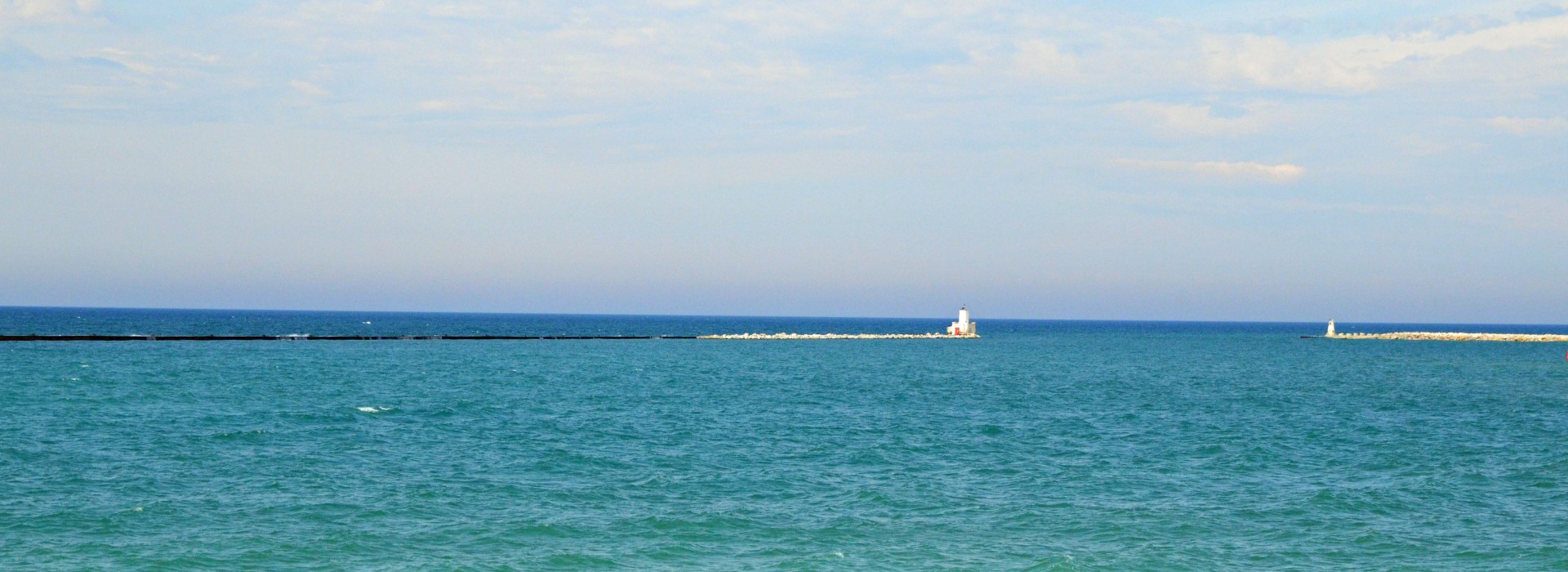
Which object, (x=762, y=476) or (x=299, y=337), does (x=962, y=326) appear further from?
(x=762, y=476)

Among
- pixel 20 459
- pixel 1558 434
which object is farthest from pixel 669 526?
pixel 1558 434

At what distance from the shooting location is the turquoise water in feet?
79.6

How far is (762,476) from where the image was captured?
33.8 meters

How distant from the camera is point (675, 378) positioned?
255ft

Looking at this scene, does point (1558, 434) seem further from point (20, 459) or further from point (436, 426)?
point (20, 459)

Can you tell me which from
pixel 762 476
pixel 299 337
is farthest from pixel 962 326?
pixel 762 476

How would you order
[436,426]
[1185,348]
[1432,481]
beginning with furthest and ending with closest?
1. [1185,348]
2. [436,426]
3. [1432,481]

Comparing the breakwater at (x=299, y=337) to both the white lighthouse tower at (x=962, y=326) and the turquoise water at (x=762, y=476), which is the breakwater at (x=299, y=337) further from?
the turquoise water at (x=762, y=476)

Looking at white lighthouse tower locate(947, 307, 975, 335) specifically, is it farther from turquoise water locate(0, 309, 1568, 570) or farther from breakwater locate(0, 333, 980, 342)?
turquoise water locate(0, 309, 1568, 570)

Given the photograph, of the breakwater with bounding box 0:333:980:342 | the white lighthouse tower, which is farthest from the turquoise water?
the white lighthouse tower

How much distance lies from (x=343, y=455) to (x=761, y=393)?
30370 mm

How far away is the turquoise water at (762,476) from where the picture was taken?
24266 mm

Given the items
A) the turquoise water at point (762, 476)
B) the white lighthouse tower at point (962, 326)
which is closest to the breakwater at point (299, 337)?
the white lighthouse tower at point (962, 326)

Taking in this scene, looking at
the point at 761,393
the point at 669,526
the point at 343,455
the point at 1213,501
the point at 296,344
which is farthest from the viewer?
the point at 296,344
